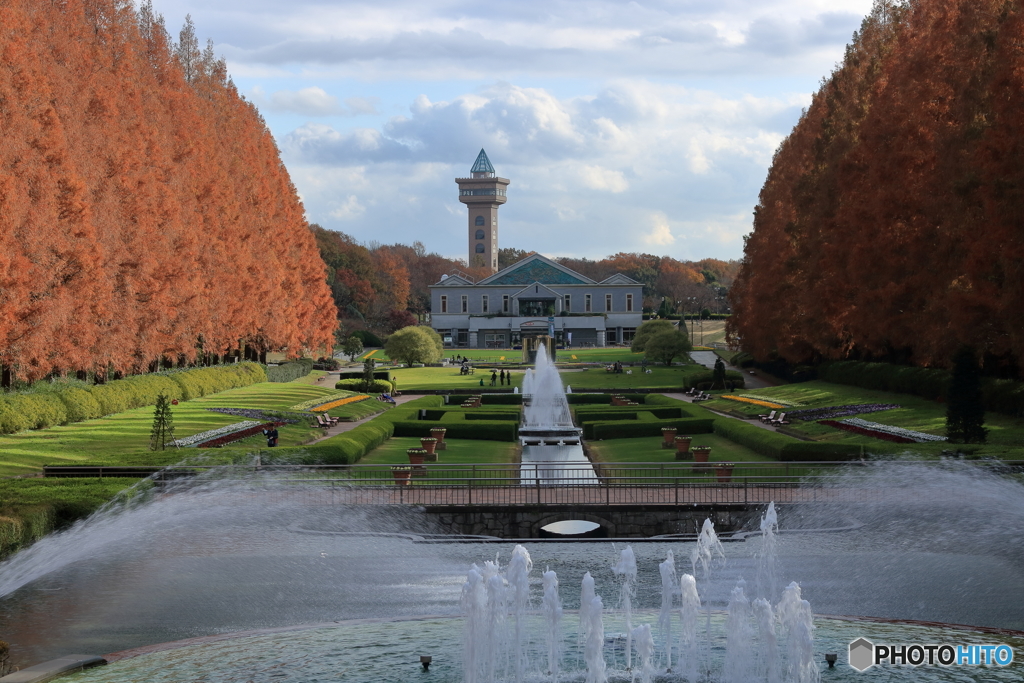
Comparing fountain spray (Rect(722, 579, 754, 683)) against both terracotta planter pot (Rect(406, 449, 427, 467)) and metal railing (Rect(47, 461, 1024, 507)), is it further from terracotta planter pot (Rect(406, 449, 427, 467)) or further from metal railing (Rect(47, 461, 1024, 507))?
terracotta planter pot (Rect(406, 449, 427, 467))

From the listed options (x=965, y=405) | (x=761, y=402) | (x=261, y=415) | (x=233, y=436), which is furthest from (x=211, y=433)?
(x=761, y=402)

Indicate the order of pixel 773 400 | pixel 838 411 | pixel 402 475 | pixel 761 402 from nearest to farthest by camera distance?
pixel 402 475
pixel 838 411
pixel 773 400
pixel 761 402

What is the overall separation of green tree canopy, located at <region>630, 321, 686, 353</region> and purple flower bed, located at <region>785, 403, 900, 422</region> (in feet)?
101

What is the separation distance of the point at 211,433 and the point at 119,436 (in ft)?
7.86

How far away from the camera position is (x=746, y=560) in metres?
16.3

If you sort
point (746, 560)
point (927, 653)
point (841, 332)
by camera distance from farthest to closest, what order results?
point (841, 332)
point (746, 560)
point (927, 653)

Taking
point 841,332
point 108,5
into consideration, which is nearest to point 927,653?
point 841,332

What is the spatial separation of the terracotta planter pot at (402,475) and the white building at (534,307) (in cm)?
8366

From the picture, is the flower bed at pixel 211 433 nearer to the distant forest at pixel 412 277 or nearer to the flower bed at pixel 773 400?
the flower bed at pixel 773 400

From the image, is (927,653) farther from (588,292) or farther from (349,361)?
(588,292)

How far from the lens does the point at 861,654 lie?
11367mm

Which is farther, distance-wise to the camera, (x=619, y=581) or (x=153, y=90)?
(x=153, y=90)

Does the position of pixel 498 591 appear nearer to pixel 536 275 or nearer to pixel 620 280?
pixel 620 280

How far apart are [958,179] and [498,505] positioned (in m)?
17.1
